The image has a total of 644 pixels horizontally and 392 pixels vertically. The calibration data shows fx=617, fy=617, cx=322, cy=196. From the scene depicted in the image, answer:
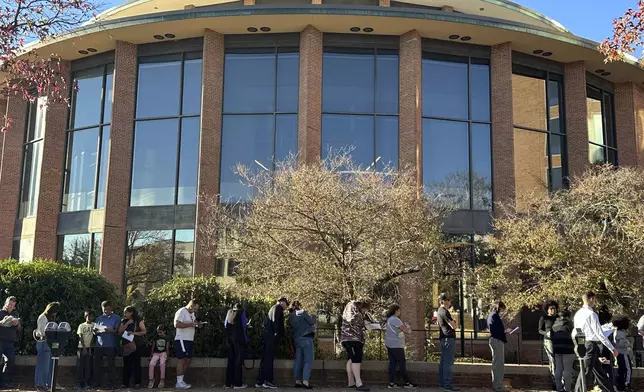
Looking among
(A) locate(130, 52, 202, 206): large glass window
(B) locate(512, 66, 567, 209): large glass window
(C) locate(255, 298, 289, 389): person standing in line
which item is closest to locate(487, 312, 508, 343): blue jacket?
(C) locate(255, 298, 289, 389): person standing in line

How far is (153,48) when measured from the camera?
2316 cm

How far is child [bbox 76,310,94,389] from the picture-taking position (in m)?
11.0

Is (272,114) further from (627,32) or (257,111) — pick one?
(627,32)

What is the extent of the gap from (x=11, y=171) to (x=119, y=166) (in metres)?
6.75

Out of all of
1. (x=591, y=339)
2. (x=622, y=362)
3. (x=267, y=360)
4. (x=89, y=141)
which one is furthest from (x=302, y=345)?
(x=89, y=141)

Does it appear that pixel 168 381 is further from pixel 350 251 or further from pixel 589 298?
pixel 589 298

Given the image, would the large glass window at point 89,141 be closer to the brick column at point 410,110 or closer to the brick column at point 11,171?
the brick column at point 11,171

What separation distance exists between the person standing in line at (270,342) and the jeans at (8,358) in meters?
4.33

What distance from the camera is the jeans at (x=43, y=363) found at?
10.5 metres

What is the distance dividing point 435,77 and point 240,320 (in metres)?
14.2

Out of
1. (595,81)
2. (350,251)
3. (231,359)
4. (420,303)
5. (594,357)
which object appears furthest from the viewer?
(595,81)

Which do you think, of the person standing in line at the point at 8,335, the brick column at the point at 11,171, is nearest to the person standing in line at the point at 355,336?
the person standing in line at the point at 8,335

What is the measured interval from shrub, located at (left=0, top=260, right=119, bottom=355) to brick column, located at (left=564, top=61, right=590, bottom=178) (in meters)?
17.9

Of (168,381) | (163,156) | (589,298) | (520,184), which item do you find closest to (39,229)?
(163,156)
